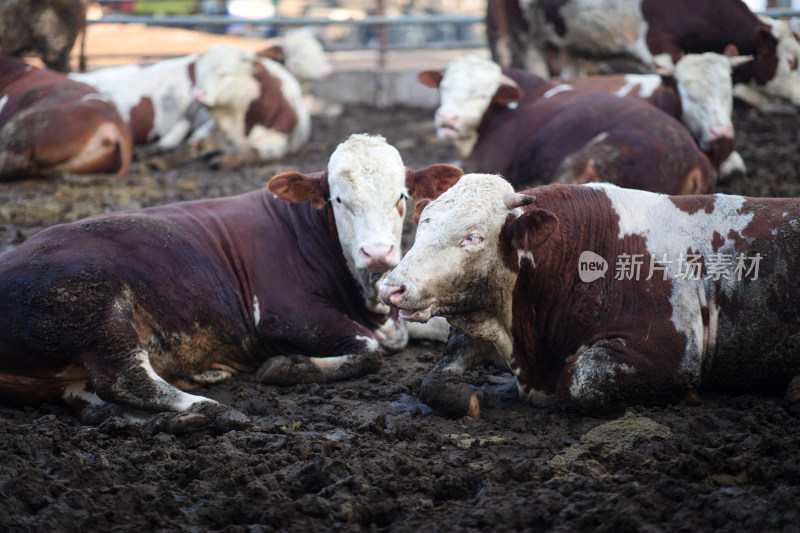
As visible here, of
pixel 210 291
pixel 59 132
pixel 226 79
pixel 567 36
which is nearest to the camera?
pixel 210 291

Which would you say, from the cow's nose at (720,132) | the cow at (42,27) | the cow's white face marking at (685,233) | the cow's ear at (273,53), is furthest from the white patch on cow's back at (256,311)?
the cow at (42,27)

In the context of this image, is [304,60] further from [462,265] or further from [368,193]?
[462,265]

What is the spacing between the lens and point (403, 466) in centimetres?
370

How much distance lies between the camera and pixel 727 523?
304 centimetres

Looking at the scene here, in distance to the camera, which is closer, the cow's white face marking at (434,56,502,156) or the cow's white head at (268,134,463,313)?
the cow's white head at (268,134,463,313)

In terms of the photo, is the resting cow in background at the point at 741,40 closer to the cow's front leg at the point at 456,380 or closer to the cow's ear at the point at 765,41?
the cow's ear at the point at 765,41

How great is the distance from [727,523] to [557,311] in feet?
5.13

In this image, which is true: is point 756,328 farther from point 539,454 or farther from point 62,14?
point 62,14

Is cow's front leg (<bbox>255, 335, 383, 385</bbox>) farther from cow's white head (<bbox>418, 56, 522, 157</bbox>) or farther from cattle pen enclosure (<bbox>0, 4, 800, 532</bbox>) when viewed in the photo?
cow's white head (<bbox>418, 56, 522, 157</bbox>)

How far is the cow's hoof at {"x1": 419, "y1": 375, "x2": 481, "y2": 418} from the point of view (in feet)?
14.3

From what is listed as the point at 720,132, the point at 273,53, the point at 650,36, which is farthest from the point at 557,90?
the point at 273,53

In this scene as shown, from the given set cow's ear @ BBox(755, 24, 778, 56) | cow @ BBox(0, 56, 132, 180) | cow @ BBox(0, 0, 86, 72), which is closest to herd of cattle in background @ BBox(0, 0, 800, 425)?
cow's ear @ BBox(755, 24, 778, 56)

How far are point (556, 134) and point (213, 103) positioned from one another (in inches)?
184

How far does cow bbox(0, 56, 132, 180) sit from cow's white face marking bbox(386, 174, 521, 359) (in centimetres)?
656
